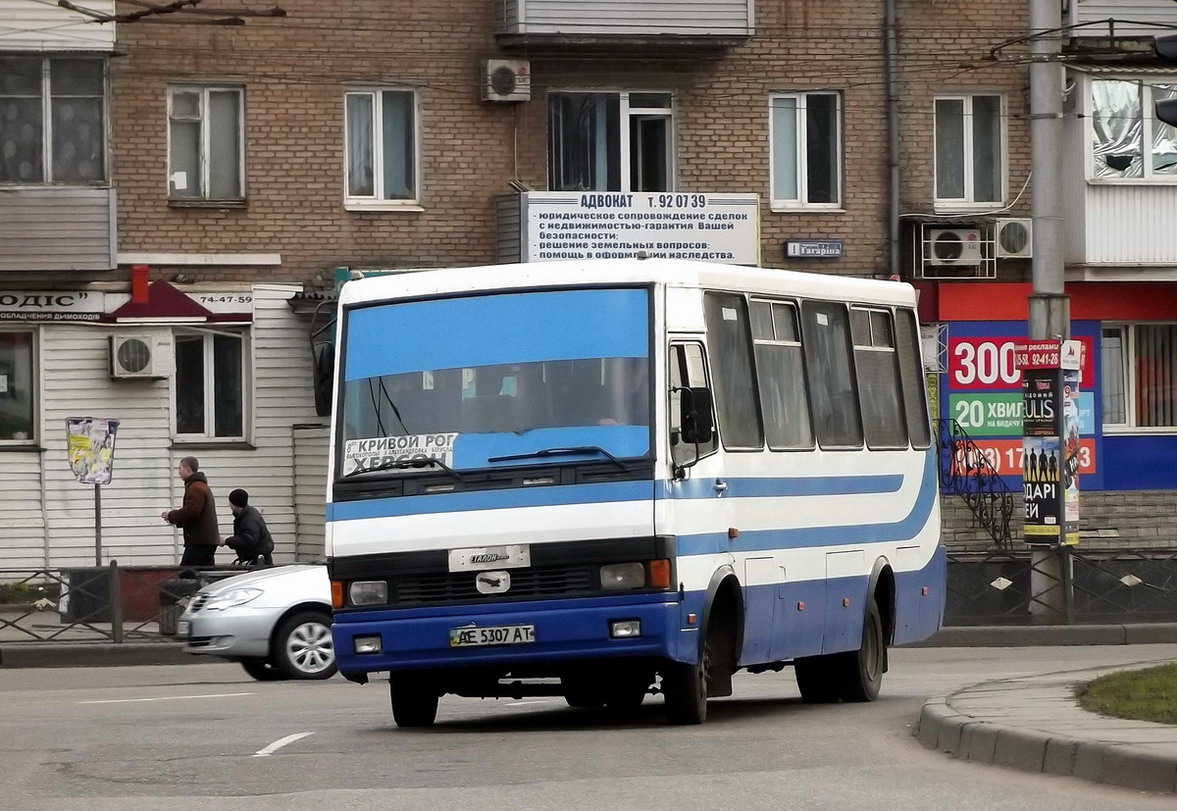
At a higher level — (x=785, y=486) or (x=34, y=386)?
(x=34, y=386)

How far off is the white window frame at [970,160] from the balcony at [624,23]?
335cm

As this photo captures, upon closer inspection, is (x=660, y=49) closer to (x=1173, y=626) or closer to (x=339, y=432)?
(x=1173, y=626)

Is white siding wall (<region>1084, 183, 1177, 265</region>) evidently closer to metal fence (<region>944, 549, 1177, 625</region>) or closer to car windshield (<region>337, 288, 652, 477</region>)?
metal fence (<region>944, 549, 1177, 625</region>)

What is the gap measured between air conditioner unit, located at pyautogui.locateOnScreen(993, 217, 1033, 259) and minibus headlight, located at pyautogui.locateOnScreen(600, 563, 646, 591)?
751 inches

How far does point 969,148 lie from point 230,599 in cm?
1561

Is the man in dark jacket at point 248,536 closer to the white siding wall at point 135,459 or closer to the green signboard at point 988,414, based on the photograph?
the white siding wall at point 135,459

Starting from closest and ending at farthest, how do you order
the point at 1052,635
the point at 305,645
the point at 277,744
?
the point at 277,744 → the point at 305,645 → the point at 1052,635

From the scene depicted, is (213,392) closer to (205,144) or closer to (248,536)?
(205,144)

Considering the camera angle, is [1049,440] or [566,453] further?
[1049,440]

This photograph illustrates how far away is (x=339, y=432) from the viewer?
12914mm

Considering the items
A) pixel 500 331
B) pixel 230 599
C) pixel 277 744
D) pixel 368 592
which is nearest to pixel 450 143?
pixel 230 599

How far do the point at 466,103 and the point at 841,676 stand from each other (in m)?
15.8

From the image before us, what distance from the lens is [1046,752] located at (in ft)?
33.0

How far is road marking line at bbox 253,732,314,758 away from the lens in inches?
452
